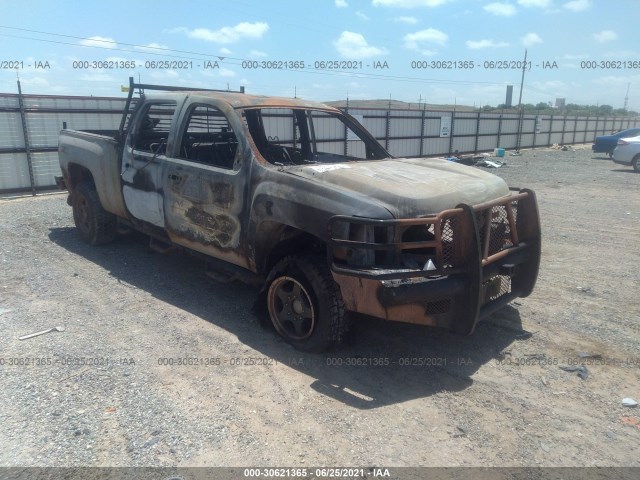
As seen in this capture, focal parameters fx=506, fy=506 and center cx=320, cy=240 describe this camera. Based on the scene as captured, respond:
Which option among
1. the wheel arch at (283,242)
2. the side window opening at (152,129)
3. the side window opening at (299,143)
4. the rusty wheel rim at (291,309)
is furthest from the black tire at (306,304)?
the side window opening at (152,129)

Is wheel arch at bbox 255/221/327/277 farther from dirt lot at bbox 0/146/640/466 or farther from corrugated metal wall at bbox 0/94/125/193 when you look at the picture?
corrugated metal wall at bbox 0/94/125/193

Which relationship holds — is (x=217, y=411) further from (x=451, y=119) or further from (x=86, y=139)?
(x=451, y=119)

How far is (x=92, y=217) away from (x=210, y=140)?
2105 millimetres

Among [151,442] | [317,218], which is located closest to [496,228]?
[317,218]

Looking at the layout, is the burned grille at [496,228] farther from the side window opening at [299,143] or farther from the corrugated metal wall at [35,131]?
the corrugated metal wall at [35,131]

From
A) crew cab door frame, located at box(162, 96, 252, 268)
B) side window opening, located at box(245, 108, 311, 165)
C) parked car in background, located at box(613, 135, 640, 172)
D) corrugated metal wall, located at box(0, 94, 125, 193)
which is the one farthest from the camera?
parked car in background, located at box(613, 135, 640, 172)

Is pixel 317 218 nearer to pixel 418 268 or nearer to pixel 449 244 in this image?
pixel 418 268

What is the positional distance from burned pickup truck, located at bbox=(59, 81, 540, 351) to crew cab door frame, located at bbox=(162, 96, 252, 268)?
0.01 m

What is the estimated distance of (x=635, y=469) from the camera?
2.78m

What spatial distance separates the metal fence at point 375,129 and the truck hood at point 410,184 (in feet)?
23.2

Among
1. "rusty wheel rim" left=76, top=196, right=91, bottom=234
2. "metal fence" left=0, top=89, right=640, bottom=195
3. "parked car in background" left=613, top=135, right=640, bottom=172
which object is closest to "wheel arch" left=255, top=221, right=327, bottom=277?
"rusty wheel rim" left=76, top=196, right=91, bottom=234

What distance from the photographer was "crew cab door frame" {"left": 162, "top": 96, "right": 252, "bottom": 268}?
14.4ft

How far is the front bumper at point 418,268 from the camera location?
3.44 meters

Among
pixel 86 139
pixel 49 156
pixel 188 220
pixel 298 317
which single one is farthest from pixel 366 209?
pixel 49 156
